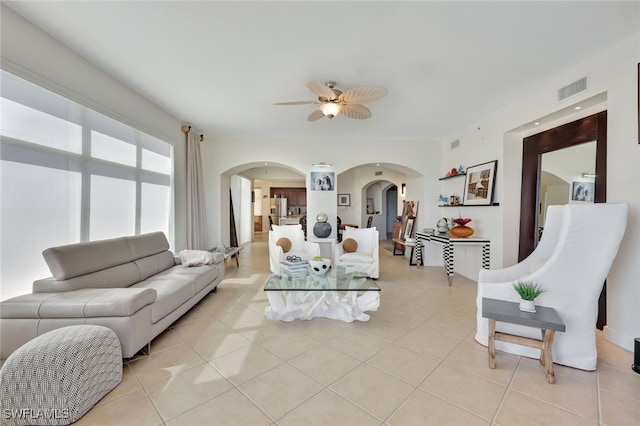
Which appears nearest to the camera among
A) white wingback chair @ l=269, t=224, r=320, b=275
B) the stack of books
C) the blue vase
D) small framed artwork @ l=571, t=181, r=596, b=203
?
small framed artwork @ l=571, t=181, r=596, b=203

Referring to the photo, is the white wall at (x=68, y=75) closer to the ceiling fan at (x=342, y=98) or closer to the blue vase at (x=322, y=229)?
the ceiling fan at (x=342, y=98)

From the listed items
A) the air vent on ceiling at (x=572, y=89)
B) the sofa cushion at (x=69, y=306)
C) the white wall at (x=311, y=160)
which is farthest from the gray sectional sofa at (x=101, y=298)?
the air vent on ceiling at (x=572, y=89)

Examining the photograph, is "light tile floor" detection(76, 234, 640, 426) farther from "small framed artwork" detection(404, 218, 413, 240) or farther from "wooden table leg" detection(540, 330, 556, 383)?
"small framed artwork" detection(404, 218, 413, 240)

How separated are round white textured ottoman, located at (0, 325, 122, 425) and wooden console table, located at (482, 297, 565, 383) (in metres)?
2.79

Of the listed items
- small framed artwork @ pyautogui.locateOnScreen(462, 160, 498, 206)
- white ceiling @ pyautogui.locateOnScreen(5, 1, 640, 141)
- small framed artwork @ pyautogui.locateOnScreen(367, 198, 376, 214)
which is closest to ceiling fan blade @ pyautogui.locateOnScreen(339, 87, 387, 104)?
white ceiling @ pyautogui.locateOnScreen(5, 1, 640, 141)

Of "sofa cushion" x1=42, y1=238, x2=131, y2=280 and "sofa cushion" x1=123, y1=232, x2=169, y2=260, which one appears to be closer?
"sofa cushion" x1=42, y1=238, x2=131, y2=280

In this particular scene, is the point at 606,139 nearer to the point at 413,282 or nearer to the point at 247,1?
the point at 413,282

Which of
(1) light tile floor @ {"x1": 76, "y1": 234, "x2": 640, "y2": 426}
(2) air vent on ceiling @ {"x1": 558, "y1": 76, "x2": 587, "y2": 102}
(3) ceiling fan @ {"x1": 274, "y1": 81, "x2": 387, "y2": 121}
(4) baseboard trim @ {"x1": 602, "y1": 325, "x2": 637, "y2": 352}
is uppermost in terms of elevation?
(2) air vent on ceiling @ {"x1": 558, "y1": 76, "x2": 587, "y2": 102}

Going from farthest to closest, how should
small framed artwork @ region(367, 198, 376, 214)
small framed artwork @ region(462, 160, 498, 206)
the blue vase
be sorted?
small framed artwork @ region(367, 198, 376, 214) → the blue vase → small framed artwork @ region(462, 160, 498, 206)

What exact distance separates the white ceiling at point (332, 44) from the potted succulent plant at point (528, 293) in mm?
2147

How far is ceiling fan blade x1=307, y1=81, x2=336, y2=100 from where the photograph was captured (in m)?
2.59

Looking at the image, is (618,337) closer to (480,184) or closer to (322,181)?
(480,184)

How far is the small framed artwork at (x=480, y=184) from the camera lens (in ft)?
13.3

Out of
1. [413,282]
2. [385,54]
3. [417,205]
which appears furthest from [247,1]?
[417,205]
